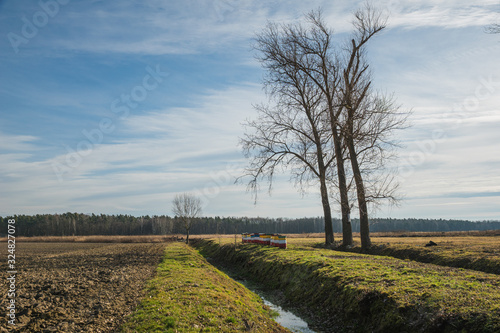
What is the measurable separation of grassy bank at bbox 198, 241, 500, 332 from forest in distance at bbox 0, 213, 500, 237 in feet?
339

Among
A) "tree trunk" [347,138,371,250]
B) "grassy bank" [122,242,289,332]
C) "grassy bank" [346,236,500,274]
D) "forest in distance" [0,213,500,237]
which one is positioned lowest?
"forest in distance" [0,213,500,237]

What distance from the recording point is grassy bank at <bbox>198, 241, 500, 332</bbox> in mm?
8352

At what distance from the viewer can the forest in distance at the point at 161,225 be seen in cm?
13896

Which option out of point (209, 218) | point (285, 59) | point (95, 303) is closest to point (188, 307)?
point (95, 303)

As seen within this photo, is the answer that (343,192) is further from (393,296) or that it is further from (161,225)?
(161,225)

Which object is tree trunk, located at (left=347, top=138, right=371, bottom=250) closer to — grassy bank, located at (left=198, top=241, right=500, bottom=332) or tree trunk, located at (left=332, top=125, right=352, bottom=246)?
tree trunk, located at (left=332, top=125, right=352, bottom=246)

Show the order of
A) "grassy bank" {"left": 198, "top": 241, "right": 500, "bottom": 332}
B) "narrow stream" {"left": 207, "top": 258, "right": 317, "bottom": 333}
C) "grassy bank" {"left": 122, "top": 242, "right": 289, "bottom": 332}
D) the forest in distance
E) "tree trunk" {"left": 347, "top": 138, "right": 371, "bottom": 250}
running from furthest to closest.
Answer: the forest in distance < "tree trunk" {"left": 347, "top": 138, "right": 371, "bottom": 250} < "narrow stream" {"left": 207, "top": 258, "right": 317, "bottom": 333} < "grassy bank" {"left": 122, "top": 242, "right": 289, "bottom": 332} < "grassy bank" {"left": 198, "top": 241, "right": 500, "bottom": 332}

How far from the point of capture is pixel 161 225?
161875 mm

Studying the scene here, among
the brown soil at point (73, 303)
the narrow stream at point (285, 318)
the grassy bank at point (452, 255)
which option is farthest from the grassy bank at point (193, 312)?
the grassy bank at point (452, 255)

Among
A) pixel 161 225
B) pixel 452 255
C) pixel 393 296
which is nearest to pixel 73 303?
pixel 393 296

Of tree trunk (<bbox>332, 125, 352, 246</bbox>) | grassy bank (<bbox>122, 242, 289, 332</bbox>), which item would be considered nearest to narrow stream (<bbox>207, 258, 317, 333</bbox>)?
grassy bank (<bbox>122, 242, 289, 332</bbox>)

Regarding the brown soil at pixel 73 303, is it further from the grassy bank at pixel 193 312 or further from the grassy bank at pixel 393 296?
the grassy bank at pixel 393 296

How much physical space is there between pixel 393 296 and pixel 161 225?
15961 cm

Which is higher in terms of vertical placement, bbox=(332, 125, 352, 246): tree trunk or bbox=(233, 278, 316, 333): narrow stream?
bbox=(332, 125, 352, 246): tree trunk
